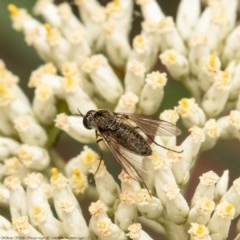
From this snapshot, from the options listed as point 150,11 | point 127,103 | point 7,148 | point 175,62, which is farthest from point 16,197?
point 150,11

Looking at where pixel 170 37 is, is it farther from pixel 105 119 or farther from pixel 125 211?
pixel 125 211

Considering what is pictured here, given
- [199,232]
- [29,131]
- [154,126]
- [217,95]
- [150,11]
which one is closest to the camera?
[199,232]

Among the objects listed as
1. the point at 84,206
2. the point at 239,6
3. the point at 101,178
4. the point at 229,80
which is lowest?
the point at 101,178

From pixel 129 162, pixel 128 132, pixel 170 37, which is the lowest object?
pixel 129 162

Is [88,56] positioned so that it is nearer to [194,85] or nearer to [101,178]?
[194,85]

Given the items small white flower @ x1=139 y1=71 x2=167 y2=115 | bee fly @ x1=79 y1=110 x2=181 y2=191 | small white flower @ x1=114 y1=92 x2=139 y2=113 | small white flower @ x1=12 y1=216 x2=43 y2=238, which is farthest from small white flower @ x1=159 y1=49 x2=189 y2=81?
small white flower @ x1=12 y1=216 x2=43 y2=238

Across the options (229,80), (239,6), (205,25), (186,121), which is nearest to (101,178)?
(186,121)
